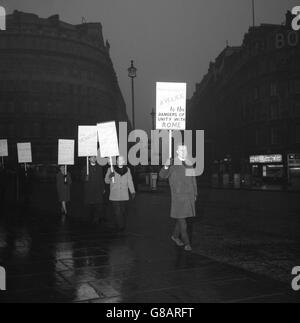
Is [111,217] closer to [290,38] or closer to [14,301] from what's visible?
[14,301]

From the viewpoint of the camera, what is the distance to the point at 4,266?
721 centimetres

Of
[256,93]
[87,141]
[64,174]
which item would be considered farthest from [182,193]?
[256,93]

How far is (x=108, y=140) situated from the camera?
41.1 ft

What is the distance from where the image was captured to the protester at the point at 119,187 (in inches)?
423

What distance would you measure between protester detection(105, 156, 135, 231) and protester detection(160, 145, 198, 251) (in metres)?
2.45

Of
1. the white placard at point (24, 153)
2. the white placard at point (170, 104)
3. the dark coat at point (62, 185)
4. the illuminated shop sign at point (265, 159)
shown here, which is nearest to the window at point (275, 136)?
the illuminated shop sign at point (265, 159)

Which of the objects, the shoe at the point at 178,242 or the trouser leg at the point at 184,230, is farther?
the shoe at the point at 178,242

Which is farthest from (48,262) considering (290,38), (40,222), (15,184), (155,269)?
(290,38)

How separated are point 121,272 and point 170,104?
20.8 feet

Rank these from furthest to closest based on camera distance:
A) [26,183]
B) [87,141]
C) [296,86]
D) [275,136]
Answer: [275,136] → [296,86] → [26,183] → [87,141]

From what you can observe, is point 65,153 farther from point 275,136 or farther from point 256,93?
point 256,93

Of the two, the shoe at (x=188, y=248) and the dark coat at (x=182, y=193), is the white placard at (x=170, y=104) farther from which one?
the shoe at (x=188, y=248)

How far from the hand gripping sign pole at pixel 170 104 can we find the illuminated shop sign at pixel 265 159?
4408cm

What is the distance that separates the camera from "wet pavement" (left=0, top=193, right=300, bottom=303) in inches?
211
